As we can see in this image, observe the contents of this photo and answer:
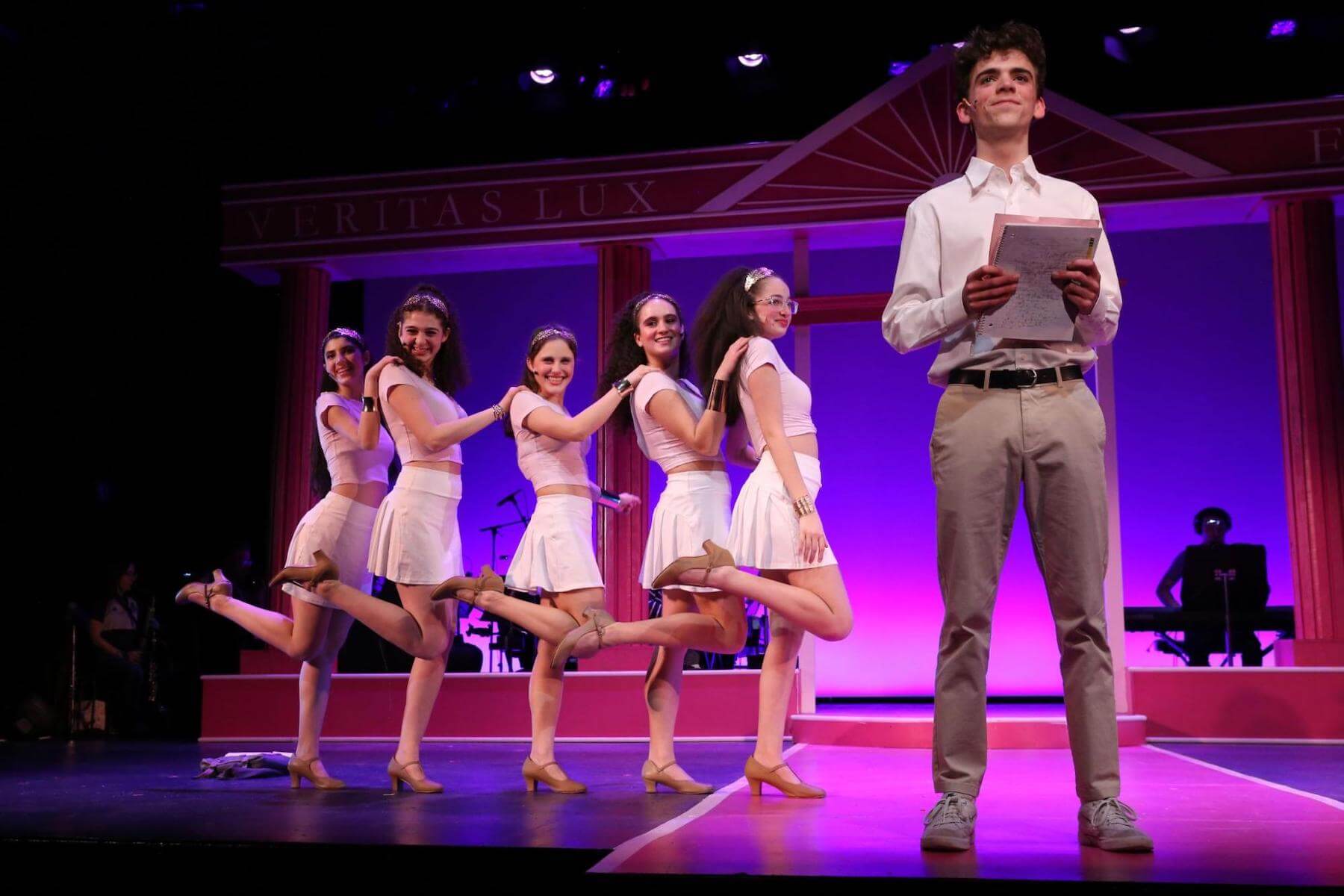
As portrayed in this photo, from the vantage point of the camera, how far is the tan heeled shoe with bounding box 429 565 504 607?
371 cm

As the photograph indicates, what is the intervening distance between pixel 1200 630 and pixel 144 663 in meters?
7.11

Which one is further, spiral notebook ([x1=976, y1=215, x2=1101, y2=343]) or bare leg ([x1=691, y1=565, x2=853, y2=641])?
bare leg ([x1=691, y1=565, x2=853, y2=641])

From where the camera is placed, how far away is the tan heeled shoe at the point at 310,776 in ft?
12.9

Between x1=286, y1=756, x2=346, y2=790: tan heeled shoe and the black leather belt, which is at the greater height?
the black leather belt

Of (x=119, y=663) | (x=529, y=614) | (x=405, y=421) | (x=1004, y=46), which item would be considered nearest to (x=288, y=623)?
(x=405, y=421)

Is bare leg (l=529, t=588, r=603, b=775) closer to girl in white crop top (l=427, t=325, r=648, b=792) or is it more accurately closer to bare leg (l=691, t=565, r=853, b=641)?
girl in white crop top (l=427, t=325, r=648, b=792)

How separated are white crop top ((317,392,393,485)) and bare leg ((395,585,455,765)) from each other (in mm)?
498

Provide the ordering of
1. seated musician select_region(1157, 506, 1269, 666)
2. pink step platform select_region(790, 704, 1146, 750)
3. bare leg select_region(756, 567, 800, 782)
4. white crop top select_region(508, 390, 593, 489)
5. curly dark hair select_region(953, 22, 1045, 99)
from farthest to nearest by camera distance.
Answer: seated musician select_region(1157, 506, 1269, 666) < pink step platform select_region(790, 704, 1146, 750) < white crop top select_region(508, 390, 593, 489) < bare leg select_region(756, 567, 800, 782) < curly dark hair select_region(953, 22, 1045, 99)

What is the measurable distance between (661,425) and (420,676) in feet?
3.82

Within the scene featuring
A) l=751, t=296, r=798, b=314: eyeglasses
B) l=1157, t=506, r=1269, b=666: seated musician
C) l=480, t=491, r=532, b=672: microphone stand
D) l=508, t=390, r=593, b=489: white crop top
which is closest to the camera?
l=751, t=296, r=798, b=314: eyeglasses

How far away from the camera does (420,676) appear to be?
3889mm

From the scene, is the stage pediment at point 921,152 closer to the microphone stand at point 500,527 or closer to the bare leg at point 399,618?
the microphone stand at point 500,527

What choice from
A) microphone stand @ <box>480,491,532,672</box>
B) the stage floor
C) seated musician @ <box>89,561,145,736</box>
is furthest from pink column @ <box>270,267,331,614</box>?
the stage floor

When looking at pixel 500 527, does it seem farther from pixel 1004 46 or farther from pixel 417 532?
pixel 1004 46
